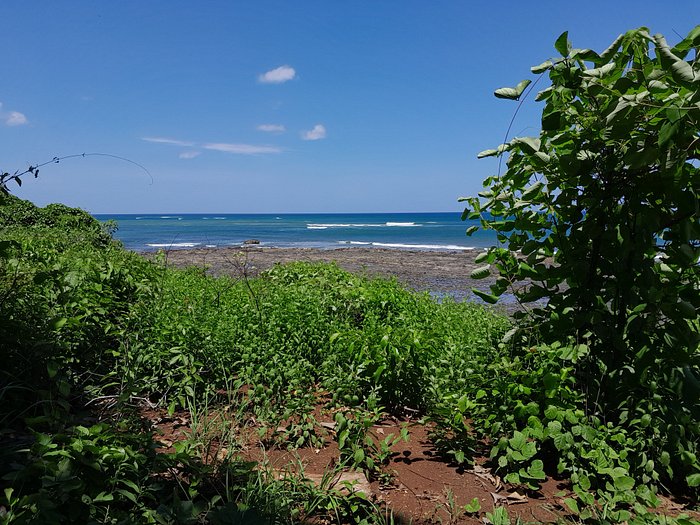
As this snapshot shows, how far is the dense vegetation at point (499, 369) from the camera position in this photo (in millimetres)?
2545

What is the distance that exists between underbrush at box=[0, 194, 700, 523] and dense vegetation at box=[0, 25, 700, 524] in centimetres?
2

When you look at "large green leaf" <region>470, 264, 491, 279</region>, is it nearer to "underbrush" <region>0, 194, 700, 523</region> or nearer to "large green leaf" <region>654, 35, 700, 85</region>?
"underbrush" <region>0, 194, 700, 523</region>

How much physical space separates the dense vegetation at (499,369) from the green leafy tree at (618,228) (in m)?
0.01

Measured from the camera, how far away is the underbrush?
8.02 feet

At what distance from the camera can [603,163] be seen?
128 inches

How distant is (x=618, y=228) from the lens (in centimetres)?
324

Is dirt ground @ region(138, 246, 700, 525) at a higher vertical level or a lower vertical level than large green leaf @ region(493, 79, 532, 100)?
lower

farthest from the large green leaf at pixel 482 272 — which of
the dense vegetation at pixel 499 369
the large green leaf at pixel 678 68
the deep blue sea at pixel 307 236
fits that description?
the deep blue sea at pixel 307 236

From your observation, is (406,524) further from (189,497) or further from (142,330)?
(142,330)

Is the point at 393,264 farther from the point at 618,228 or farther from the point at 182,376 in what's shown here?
the point at 618,228

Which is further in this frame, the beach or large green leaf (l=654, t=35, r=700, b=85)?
the beach

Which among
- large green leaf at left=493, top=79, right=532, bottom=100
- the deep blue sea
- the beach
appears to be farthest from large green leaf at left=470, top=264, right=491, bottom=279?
the beach

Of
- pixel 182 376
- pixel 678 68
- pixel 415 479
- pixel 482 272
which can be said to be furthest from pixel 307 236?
pixel 678 68

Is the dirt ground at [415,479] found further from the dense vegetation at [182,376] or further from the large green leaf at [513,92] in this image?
the large green leaf at [513,92]
